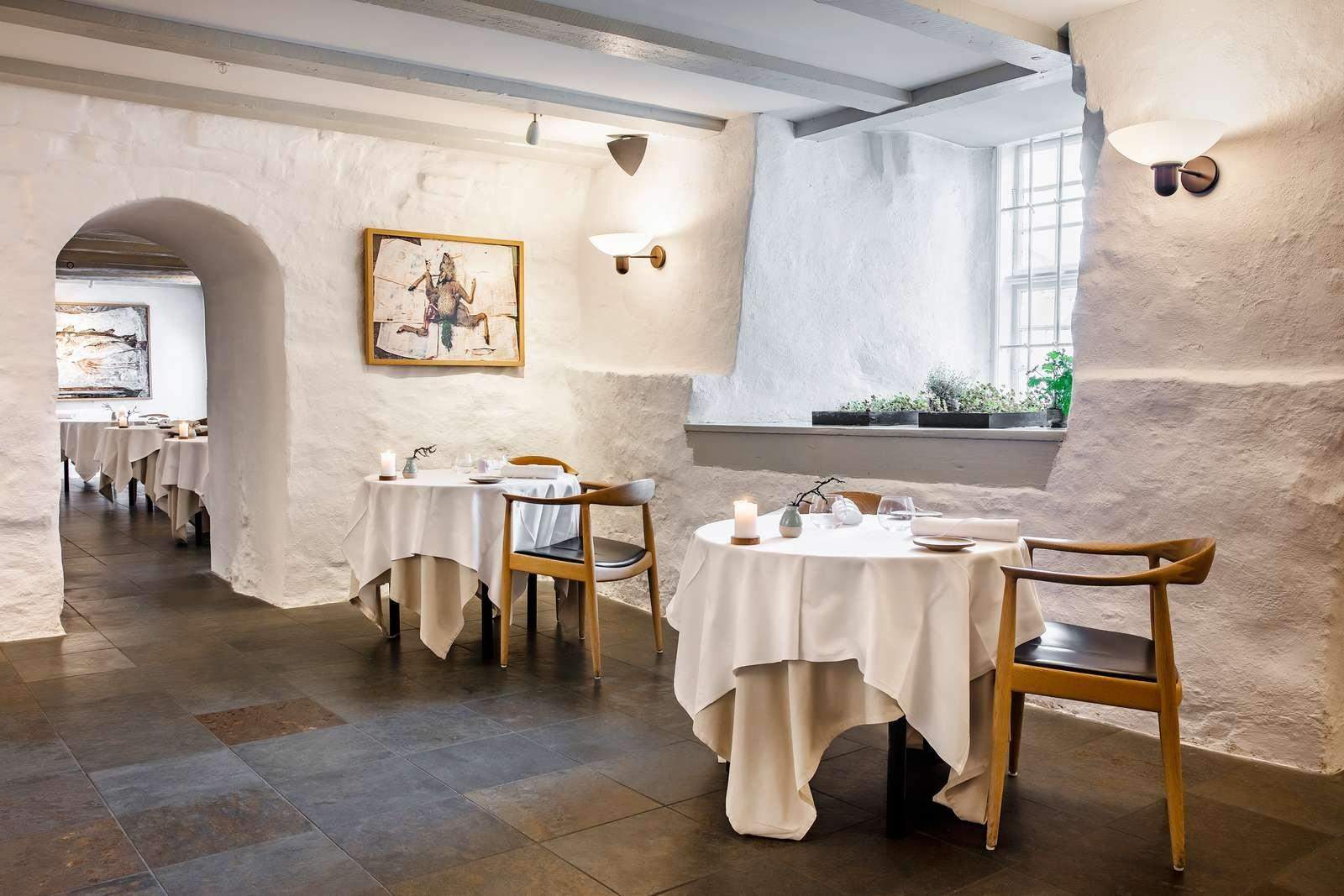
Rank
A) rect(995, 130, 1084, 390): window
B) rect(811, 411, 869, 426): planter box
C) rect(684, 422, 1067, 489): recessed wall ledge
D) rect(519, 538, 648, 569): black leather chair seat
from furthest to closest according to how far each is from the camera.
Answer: rect(995, 130, 1084, 390): window, rect(811, 411, 869, 426): planter box, rect(519, 538, 648, 569): black leather chair seat, rect(684, 422, 1067, 489): recessed wall ledge

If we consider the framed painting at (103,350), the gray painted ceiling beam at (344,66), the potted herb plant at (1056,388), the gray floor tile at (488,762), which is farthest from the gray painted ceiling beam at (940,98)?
the framed painting at (103,350)

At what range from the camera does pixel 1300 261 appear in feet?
11.1

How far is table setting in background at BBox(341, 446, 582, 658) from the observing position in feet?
15.2

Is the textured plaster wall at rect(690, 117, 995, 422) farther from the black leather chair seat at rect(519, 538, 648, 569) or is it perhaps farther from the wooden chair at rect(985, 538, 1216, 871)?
the wooden chair at rect(985, 538, 1216, 871)

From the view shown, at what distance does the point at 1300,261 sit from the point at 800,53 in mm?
2067

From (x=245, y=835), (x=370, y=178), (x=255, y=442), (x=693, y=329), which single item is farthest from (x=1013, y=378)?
(x=245, y=835)

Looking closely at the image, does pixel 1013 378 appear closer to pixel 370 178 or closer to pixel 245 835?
pixel 370 178

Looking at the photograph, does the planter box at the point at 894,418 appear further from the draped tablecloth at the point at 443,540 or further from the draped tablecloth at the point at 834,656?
the draped tablecloth at the point at 834,656

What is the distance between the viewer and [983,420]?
166 inches

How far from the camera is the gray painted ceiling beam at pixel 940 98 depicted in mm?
4492

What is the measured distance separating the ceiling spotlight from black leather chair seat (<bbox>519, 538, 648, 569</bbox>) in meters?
2.34

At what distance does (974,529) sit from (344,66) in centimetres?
321

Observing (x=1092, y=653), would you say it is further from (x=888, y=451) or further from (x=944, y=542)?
(x=888, y=451)

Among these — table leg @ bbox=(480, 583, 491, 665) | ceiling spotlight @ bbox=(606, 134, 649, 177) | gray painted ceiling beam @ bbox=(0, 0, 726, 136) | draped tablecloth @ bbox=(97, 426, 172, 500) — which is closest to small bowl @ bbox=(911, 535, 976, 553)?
table leg @ bbox=(480, 583, 491, 665)
